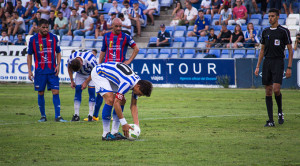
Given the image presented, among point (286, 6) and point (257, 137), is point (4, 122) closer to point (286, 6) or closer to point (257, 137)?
point (257, 137)

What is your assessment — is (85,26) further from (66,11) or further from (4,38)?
(4,38)

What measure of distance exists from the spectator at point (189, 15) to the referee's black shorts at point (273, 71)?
16.1m

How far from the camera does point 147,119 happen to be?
12.0 m

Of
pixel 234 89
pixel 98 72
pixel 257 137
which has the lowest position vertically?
pixel 234 89

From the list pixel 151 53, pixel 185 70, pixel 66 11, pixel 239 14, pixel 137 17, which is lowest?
pixel 185 70

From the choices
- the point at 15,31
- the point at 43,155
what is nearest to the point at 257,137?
the point at 43,155

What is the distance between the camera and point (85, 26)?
2881 centimetres

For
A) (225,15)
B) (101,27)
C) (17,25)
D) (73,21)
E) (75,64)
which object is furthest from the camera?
(17,25)

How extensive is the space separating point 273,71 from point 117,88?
3589 mm

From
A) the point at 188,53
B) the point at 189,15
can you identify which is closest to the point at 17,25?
the point at 189,15

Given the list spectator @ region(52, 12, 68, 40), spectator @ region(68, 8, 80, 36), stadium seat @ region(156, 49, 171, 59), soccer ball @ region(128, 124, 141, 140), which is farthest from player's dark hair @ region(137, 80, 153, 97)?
spectator @ region(52, 12, 68, 40)

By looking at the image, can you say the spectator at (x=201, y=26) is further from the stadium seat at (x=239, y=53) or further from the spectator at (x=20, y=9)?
the spectator at (x=20, y=9)

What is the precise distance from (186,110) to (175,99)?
11.6ft

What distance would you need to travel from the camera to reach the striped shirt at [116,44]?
11.1 m
